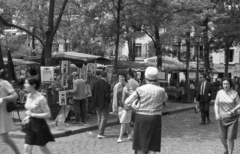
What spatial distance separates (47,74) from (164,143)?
4348 mm

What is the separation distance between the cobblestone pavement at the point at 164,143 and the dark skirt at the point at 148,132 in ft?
8.20

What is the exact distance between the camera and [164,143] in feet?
27.5

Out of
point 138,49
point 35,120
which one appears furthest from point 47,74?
point 138,49

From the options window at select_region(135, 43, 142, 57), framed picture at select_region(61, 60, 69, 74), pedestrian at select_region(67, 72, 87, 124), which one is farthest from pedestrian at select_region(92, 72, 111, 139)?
window at select_region(135, 43, 142, 57)

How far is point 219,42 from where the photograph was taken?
28.0m

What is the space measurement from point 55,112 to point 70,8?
1127cm

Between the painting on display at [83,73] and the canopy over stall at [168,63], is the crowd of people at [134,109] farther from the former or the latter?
the canopy over stall at [168,63]

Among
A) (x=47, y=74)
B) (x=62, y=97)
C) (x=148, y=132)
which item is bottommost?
(x=62, y=97)

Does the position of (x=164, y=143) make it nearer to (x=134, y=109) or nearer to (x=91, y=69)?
(x=134, y=109)

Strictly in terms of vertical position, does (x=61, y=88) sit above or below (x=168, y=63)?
below

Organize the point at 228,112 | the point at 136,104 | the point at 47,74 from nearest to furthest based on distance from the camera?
the point at 136,104, the point at 228,112, the point at 47,74

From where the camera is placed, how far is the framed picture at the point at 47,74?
1033 centimetres

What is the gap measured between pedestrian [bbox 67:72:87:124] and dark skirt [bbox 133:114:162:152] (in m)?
5.92

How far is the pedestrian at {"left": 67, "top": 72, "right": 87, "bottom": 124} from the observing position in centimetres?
1070
